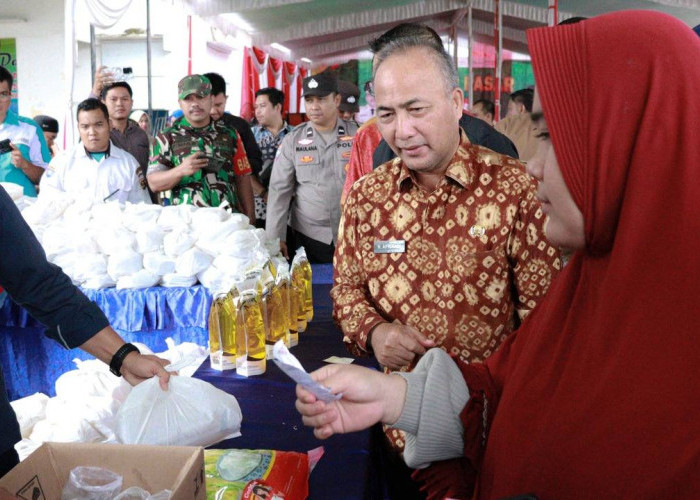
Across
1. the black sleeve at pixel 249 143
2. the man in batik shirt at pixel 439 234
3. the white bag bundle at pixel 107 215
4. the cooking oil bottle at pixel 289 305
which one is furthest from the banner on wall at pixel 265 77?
the man in batik shirt at pixel 439 234

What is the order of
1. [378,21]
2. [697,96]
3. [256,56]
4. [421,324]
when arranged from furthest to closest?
[378,21]
[256,56]
[421,324]
[697,96]

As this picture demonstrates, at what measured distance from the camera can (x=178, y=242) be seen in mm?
3117

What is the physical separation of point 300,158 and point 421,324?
270cm

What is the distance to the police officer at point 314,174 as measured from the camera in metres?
4.15

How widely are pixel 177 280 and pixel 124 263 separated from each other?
26 cm

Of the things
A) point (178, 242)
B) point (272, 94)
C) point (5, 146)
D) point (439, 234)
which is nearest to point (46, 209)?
point (178, 242)

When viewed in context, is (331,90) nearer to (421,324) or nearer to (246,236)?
(246,236)

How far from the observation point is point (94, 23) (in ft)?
19.8

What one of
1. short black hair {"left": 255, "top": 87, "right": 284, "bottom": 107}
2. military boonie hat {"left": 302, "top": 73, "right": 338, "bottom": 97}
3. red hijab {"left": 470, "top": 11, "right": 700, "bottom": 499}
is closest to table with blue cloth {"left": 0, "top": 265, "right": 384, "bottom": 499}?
red hijab {"left": 470, "top": 11, "right": 700, "bottom": 499}

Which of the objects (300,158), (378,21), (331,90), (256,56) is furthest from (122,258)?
(378,21)

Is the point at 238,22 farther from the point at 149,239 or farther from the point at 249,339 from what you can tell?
the point at 249,339

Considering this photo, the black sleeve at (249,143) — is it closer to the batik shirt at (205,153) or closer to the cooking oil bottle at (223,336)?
the batik shirt at (205,153)

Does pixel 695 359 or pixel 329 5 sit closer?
pixel 695 359

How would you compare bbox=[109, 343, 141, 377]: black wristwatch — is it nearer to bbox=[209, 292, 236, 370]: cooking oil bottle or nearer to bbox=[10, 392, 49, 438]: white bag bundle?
bbox=[209, 292, 236, 370]: cooking oil bottle
